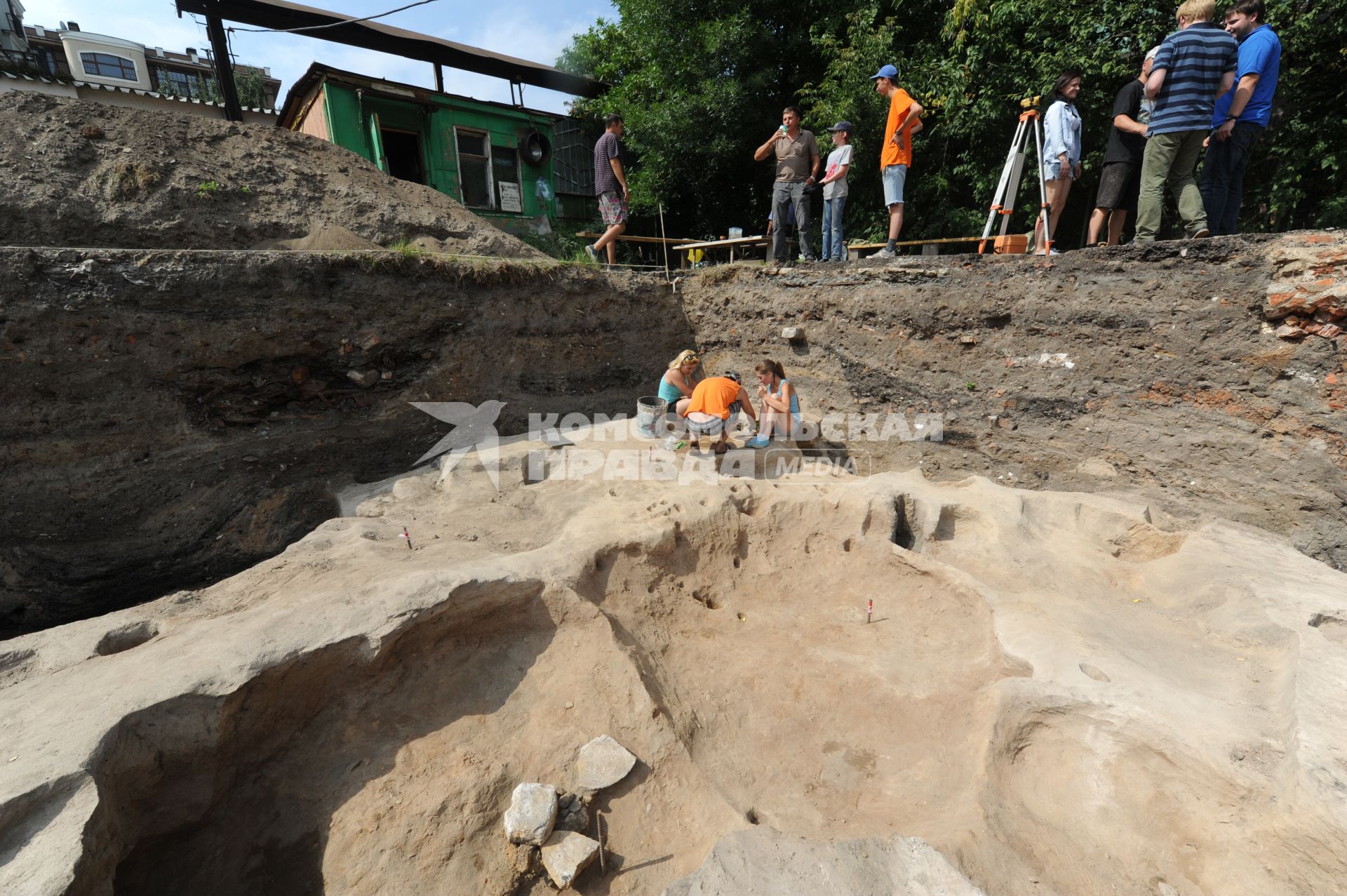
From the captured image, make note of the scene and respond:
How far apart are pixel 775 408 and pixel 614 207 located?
130 inches

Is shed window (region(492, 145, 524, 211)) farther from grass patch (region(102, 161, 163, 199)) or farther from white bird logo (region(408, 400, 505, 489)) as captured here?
white bird logo (region(408, 400, 505, 489))

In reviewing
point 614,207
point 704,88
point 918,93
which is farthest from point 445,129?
point 918,93

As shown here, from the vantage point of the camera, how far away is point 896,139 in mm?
5199

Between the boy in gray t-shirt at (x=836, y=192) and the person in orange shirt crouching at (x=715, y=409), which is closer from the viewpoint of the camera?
the person in orange shirt crouching at (x=715, y=409)

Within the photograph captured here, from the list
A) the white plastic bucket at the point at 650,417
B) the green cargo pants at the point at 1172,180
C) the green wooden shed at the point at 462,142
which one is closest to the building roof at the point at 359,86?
the green wooden shed at the point at 462,142

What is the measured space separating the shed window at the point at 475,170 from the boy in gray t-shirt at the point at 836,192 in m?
7.51

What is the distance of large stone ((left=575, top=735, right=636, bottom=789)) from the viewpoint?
2416 millimetres

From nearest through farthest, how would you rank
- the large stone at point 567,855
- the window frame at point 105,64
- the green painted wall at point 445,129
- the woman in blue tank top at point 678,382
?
the large stone at point 567,855
the woman in blue tank top at point 678,382
the green painted wall at point 445,129
the window frame at point 105,64

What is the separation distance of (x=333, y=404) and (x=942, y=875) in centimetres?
508

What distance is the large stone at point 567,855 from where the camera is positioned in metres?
2.12

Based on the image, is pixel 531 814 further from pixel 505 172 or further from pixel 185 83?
pixel 185 83

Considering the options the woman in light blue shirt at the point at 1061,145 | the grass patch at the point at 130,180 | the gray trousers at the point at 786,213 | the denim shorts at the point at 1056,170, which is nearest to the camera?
the woman in light blue shirt at the point at 1061,145

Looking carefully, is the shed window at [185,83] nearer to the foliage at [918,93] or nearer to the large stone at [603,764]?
the foliage at [918,93]

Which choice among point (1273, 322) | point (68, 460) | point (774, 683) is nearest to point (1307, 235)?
point (1273, 322)
